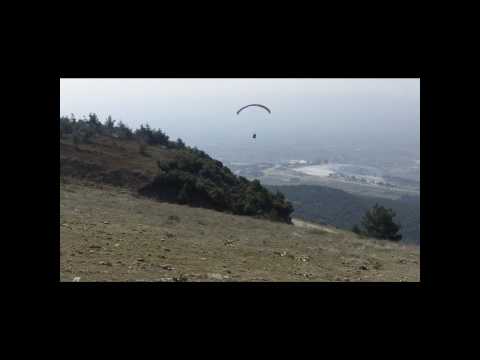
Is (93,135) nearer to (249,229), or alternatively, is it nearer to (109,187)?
(109,187)

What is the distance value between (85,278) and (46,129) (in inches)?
185

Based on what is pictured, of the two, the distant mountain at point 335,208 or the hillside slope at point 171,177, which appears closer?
the hillside slope at point 171,177

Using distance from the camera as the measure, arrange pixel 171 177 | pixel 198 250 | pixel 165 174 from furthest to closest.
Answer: pixel 165 174 → pixel 171 177 → pixel 198 250

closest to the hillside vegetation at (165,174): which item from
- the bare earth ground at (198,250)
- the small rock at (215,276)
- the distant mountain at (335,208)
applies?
the bare earth ground at (198,250)

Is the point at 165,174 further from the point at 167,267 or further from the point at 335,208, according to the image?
the point at 335,208

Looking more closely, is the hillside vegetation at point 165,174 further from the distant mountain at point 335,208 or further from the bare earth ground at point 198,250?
the distant mountain at point 335,208

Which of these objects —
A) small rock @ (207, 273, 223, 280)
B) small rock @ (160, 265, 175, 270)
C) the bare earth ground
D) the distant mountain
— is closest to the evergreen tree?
the bare earth ground

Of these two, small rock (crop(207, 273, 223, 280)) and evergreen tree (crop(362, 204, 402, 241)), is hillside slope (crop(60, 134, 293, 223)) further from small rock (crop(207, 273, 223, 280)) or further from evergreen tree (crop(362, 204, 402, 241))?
small rock (crop(207, 273, 223, 280))

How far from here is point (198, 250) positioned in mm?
11359

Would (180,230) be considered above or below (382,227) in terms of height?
above

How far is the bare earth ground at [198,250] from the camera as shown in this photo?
30.0 ft

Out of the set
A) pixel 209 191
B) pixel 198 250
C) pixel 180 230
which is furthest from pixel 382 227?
pixel 198 250

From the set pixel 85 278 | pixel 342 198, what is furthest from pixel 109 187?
pixel 342 198

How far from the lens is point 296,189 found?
42469 millimetres
